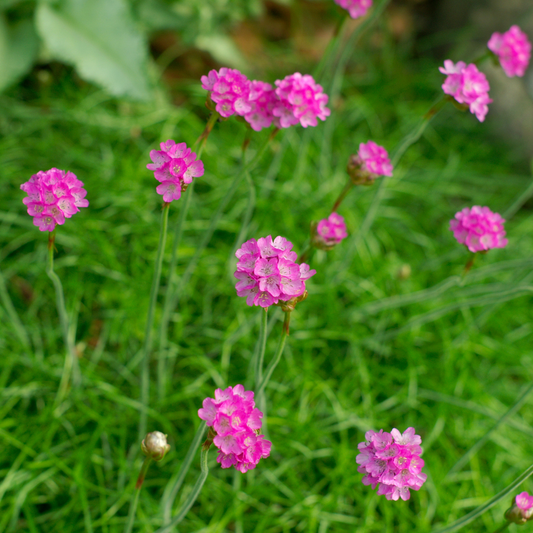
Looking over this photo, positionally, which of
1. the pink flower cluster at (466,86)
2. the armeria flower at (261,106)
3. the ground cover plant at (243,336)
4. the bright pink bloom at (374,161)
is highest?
the pink flower cluster at (466,86)

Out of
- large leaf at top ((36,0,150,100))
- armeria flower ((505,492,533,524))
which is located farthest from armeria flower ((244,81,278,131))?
large leaf at top ((36,0,150,100))

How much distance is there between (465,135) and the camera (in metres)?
2.61

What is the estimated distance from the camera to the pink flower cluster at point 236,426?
2.49ft

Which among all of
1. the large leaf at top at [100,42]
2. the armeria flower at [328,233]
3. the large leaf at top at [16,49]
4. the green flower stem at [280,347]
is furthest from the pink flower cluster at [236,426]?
the large leaf at top at [16,49]

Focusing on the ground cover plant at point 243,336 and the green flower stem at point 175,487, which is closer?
the green flower stem at point 175,487

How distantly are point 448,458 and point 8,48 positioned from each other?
2042 mm

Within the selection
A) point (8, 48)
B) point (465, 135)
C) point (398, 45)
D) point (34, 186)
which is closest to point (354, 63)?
point (398, 45)

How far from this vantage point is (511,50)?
1.36 metres

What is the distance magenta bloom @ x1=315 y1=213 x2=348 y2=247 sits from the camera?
115cm

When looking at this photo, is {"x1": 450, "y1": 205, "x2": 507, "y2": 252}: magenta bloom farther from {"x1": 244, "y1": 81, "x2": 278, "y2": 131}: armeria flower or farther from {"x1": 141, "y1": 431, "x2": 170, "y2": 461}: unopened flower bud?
{"x1": 141, "y1": 431, "x2": 170, "y2": 461}: unopened flower bud

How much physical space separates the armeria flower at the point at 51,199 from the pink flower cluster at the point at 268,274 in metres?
0.31

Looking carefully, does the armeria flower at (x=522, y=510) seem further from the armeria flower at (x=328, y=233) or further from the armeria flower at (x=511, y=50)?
the armeria flower at (x=511, y=50)

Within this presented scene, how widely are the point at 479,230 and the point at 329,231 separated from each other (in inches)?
12.3

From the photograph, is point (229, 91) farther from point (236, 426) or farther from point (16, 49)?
point (16, 49)
